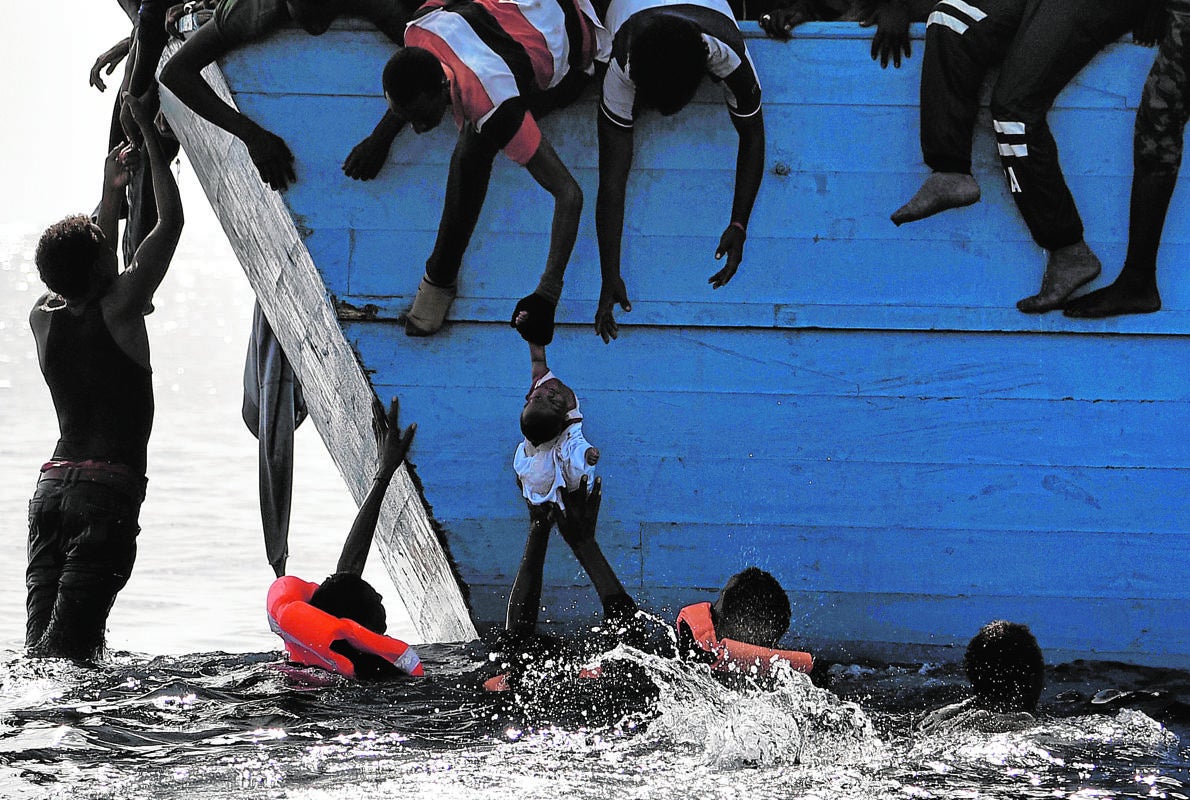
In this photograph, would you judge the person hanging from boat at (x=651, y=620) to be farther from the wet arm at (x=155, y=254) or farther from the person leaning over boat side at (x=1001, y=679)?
the wet arm at (x=155, y=254)

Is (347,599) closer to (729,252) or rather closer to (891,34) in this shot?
(729,252)

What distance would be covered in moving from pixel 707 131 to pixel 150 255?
189 centimetres

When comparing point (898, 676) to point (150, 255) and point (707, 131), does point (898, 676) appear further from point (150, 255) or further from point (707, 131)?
point (150, 255)

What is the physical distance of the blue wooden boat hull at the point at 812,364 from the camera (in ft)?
14.5

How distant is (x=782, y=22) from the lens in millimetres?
4371

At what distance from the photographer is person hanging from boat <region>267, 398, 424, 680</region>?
4102mm

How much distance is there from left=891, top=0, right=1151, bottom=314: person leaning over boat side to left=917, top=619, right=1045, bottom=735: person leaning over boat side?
3.81 feet

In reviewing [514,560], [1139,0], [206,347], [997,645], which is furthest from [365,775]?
[206,347]

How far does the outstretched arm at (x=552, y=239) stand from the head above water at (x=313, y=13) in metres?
0.79

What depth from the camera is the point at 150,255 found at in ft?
15.2

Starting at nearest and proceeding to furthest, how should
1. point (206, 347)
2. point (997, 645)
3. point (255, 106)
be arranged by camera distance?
point (997, 645) → point (255, 106) → point (206, 347)

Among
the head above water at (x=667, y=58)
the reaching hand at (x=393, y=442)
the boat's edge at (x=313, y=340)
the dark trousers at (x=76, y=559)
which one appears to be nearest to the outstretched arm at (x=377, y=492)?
the reaching hand at (x=393, y=442)

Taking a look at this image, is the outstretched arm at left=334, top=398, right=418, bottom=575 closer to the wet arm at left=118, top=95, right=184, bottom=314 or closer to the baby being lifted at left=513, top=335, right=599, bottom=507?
the baby being lifted at left=513, top=335, right=599, bottom=507

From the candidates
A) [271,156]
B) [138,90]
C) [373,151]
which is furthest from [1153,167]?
[138,90]
